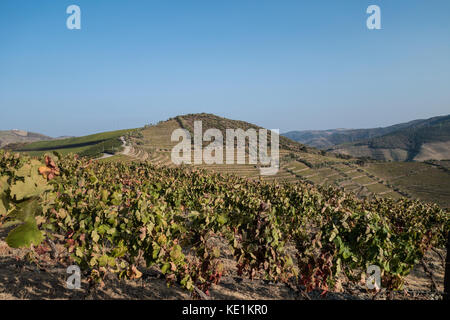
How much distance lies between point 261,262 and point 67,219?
219 inches

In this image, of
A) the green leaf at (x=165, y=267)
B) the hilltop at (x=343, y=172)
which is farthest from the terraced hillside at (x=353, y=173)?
the green leaf at (x=165, y=267)

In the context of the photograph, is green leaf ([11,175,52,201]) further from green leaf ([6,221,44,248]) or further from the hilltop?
the hilltop

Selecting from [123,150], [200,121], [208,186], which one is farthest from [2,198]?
[200,121]

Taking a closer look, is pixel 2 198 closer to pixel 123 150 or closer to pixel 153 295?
pixel 153 295

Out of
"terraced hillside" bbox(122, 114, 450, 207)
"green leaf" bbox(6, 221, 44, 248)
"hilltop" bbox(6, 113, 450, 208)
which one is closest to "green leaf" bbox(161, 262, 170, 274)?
"green leaf" bbox(6, 221, 44, 248)

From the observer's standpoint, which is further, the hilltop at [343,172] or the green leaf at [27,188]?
the hilltop at [343,172]

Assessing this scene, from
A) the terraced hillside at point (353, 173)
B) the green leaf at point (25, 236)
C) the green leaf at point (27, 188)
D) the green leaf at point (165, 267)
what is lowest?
the terraced hillside at point (353, 173)

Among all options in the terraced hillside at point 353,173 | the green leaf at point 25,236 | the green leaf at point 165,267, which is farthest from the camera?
the terraced hillside at point 353,173

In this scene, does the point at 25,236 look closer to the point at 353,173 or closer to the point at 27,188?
the point at 27,188

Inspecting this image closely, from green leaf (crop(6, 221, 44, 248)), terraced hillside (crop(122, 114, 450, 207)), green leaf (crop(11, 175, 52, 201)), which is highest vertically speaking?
green leaf (crop(11, 175, 52, 201))

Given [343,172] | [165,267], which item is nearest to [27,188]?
[165,267]

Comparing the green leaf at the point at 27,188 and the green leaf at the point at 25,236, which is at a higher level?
the green leaf at the point at 27,188

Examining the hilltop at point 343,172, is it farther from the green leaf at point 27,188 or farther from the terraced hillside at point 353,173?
the green leaf at point 27,188

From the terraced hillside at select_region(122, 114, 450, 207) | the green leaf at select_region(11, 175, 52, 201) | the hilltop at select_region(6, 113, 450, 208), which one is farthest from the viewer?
the hilltop at select_region(6, 113, 450, 208)
